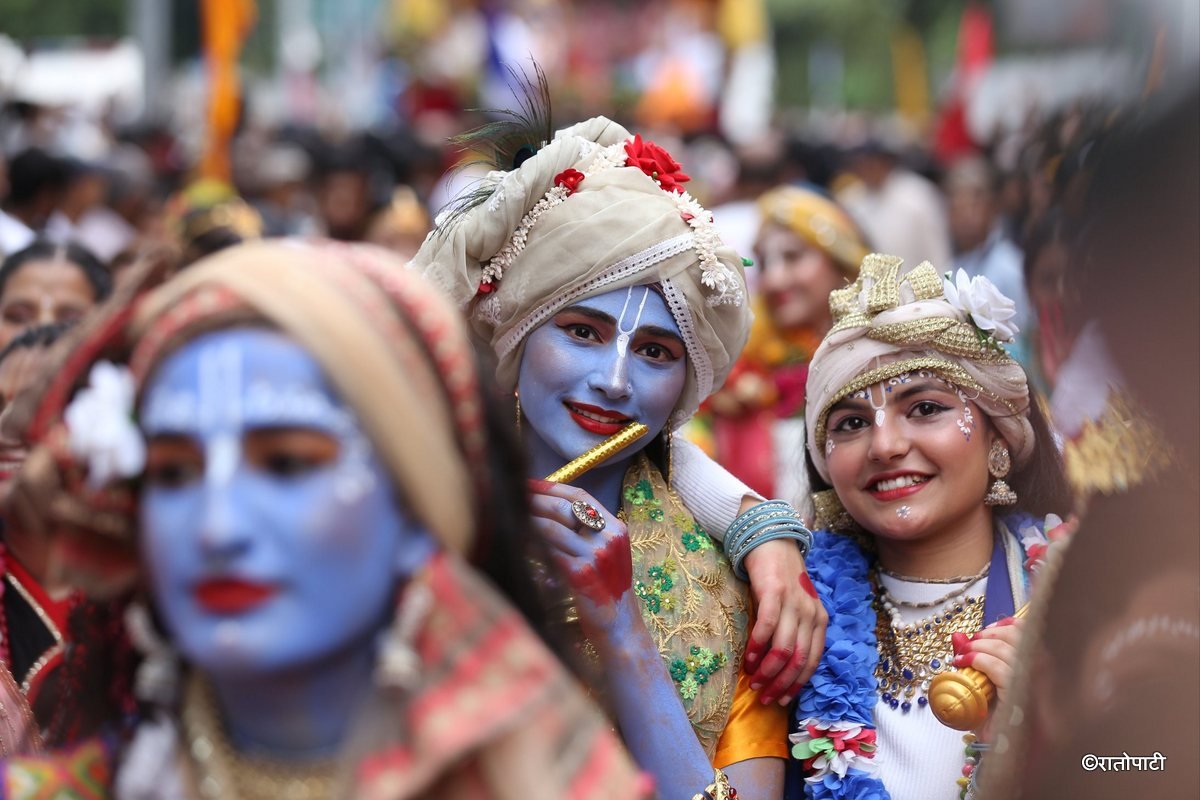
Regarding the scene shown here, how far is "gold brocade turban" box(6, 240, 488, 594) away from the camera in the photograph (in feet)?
6.40

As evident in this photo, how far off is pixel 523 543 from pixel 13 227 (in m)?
5.90

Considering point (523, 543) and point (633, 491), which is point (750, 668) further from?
point (523, 543)

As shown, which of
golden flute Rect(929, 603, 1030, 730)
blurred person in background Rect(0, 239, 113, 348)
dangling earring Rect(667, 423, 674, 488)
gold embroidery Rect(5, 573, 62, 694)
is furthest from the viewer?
blurred person in background Rect(0, 239, 113, 348)

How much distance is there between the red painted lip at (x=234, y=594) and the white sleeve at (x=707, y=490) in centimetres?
172

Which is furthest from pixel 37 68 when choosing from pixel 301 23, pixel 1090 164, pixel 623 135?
pixel 1090 164

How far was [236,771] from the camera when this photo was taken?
6.61 feet

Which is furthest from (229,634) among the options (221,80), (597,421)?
(221,80)

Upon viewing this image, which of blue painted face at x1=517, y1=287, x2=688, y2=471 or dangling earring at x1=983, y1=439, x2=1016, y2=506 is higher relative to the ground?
blue painted face at x1=517, y1=287, x2=688, y2=471

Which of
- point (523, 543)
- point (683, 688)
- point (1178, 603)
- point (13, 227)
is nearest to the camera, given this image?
point (523, 543)

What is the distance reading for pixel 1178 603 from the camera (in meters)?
2.42

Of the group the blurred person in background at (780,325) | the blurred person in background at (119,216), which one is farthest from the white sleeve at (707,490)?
the blurred person in background at (119,216)

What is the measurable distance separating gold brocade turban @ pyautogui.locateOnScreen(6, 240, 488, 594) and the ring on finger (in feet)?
2.70

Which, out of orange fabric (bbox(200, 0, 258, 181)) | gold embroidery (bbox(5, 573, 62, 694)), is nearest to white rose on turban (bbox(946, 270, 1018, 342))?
gold embroidery (bbox(5, 573, 62, 694))

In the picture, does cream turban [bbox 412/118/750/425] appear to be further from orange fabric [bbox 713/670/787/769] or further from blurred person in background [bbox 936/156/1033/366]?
blurred person in background [bbox 936/156/1033/366]
